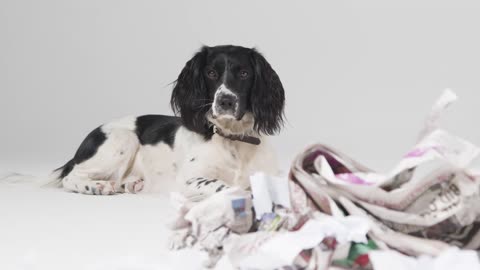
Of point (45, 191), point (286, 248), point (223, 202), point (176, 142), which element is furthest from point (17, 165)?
point (286, 248)

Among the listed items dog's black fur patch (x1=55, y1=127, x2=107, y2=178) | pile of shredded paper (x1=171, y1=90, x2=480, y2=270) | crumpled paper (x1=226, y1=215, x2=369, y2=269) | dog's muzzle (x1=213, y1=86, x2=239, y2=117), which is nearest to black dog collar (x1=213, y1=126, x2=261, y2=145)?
dog's muzzle (x1=213, y1=86, x2=239, y2=117)

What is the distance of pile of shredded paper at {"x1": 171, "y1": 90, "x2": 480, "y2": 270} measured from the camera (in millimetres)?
1872

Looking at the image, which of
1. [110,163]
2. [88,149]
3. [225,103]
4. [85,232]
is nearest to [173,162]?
[110,163]

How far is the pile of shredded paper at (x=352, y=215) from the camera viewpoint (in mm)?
1872

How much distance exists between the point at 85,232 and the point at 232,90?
3.95ft

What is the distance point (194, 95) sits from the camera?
13.6 ft

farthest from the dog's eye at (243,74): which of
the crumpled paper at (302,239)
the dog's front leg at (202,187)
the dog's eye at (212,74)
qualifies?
the crumpled paper at (302,239)

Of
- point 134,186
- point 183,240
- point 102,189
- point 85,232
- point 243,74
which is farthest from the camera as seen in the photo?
point 134,186

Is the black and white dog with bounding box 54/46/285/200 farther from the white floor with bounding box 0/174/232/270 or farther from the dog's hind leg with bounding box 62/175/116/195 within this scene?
the white floor with bounding box 0/174/232/270

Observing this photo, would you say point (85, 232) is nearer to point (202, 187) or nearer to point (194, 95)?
point (202, 187)

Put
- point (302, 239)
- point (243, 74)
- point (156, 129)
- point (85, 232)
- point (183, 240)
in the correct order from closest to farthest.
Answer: point (302, 239), point (183, 240), point (85, 232), point (243, 74), point (156, 129)

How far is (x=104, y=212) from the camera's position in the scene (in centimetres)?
364

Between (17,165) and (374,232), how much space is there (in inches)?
162

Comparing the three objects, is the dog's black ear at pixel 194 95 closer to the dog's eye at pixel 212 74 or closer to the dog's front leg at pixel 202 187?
the dog's eye at pixel 212 74
